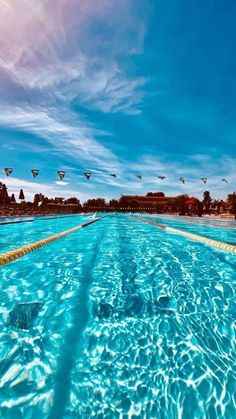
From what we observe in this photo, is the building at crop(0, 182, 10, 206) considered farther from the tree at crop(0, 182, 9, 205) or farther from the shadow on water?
the shadow on water

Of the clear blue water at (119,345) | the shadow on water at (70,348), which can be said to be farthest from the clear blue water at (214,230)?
the shadow on water at (70,348)

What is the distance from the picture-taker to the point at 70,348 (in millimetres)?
2578

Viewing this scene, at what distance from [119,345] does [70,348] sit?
561 mm

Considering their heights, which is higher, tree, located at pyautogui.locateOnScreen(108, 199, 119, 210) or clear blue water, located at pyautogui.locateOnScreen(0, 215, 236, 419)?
tree, located at pyautogui.locateOnScreen(108, 199, 119, 210)

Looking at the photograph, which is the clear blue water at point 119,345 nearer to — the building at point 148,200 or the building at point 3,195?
the building at point 3,195

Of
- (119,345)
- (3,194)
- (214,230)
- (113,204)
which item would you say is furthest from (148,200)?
(119,345)

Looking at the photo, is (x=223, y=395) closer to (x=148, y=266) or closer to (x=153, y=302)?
(x=153, y=302)

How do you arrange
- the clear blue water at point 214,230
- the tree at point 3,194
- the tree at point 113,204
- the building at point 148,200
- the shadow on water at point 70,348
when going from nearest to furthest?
the shadow on water at point 70,348
the clear blue water at point 214,230
the tree at point 3,194
the tree at point 113,204
the building at point 148,200

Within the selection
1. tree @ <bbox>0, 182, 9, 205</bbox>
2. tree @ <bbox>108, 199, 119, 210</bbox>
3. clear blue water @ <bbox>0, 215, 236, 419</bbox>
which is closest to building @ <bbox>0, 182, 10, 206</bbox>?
tree @ <bbox>0, 182, 9, 205</bbox>

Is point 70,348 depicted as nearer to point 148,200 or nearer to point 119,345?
point 119,345

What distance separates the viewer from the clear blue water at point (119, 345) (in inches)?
76.6

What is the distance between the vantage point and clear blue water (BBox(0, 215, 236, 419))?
195 centimetres

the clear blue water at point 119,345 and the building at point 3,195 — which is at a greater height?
the building at point 3,195

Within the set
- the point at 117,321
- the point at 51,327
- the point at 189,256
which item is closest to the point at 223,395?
the point at 117,321
